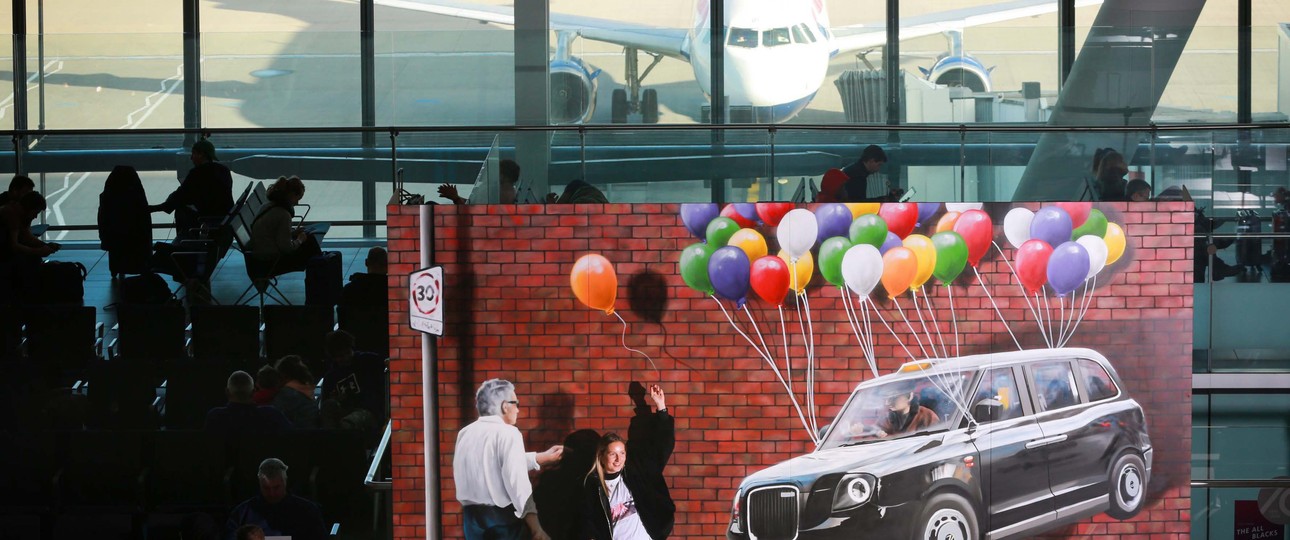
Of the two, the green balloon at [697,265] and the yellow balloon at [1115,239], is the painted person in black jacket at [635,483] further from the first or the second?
the yellow balloon at [1115,239]

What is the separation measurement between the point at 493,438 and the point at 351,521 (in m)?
1.06

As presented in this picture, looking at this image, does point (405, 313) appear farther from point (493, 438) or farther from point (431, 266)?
point (493, 438)

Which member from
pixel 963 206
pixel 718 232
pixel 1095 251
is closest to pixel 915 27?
pixel 963 206

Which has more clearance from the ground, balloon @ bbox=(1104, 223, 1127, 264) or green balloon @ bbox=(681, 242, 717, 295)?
balloon @ bbox=(1104, 223, 1127, 264)

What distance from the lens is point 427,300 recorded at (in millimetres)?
6062

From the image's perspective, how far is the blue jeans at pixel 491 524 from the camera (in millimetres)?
6219

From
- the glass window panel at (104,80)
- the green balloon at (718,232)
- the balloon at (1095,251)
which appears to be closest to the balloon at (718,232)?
the green balloon at (718,232)

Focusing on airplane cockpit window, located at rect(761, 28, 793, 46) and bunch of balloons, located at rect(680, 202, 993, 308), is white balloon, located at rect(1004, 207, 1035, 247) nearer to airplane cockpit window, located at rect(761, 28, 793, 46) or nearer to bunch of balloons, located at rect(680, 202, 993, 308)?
bunch of balloons, located at rect(680, 202, 993, 308)

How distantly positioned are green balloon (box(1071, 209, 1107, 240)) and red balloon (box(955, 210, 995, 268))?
15.4 inches

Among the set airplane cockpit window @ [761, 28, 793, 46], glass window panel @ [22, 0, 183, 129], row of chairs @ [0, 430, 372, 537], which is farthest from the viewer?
glass window panel @ [22, 0, 183, 129]

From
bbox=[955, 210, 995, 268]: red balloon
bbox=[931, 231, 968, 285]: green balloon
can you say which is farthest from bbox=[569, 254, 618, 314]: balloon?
bbox=[955, 210, 995, 268]: red balloon

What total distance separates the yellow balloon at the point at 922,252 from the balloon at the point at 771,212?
583mm

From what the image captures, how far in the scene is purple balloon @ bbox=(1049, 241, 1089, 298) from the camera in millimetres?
6129

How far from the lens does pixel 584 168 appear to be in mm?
6680
